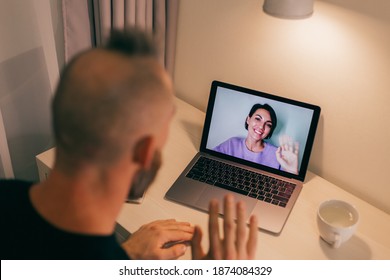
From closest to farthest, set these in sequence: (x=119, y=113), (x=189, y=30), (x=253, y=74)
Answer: (x=119, y=113), (x=253, y=74), (x=189, y=30)

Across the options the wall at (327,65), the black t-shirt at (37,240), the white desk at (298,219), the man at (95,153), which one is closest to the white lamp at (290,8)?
the wall at (327,65)

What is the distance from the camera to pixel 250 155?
3.85 ft

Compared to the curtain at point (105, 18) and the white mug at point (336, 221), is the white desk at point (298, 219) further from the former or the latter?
the curtain at point (105, 18)

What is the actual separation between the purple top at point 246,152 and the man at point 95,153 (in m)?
0.49

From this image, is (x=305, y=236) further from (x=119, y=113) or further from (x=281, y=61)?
(x=119, y=113)

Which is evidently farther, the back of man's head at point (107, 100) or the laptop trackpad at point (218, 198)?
the laptop trackpad at point (218, 198)

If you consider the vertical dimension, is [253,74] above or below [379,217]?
above

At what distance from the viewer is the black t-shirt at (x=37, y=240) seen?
668 millimetres

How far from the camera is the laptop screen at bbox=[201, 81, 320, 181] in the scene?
1118 mm

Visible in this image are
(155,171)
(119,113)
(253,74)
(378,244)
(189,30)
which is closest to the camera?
(119,113)

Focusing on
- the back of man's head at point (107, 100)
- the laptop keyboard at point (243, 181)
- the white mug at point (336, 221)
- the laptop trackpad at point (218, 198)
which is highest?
the back of man's head at point (107, 100)

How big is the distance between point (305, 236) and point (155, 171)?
47cm

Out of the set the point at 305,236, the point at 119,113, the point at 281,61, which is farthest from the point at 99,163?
the point at 281,61

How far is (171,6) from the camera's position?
4.35 ft
